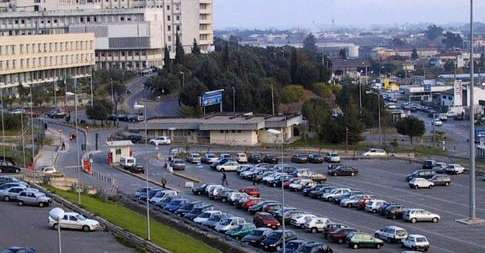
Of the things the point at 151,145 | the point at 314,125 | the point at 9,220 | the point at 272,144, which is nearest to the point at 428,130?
the point at 314,125

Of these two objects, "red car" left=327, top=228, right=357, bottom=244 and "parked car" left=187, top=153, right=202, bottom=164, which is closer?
"red car" left=327, top=228, right=357, bottom=244

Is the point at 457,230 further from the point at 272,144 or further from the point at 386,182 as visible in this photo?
the point at 272,144

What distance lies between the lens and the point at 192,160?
3491 cm

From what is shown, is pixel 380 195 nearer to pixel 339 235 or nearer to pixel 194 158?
pixel 339 235

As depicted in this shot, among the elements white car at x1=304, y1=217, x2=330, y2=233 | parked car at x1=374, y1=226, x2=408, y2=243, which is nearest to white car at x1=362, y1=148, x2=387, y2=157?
white car at x1=304, y1=217, x2=330, y2=233

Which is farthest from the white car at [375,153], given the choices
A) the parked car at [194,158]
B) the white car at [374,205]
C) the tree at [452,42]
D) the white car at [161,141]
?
the tree at [452,42]

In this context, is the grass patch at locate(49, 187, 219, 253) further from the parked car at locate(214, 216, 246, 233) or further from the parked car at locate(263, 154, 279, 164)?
the parked car at locate(263, 154, 279, 164)

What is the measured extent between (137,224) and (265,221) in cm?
297

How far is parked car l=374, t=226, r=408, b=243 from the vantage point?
774 inches

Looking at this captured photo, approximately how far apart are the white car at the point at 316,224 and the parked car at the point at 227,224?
1528 millimetres

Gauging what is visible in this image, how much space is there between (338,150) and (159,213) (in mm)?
15997

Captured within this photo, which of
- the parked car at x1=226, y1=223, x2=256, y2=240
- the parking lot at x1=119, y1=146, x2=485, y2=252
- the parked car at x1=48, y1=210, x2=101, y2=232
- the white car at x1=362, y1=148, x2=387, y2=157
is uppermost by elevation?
the parked car at x1=48, y1=210, x2=101, y2=232

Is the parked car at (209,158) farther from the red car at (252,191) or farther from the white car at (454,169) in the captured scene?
the white car at (454,169)

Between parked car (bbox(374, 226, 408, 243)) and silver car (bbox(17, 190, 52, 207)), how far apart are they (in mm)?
7190
